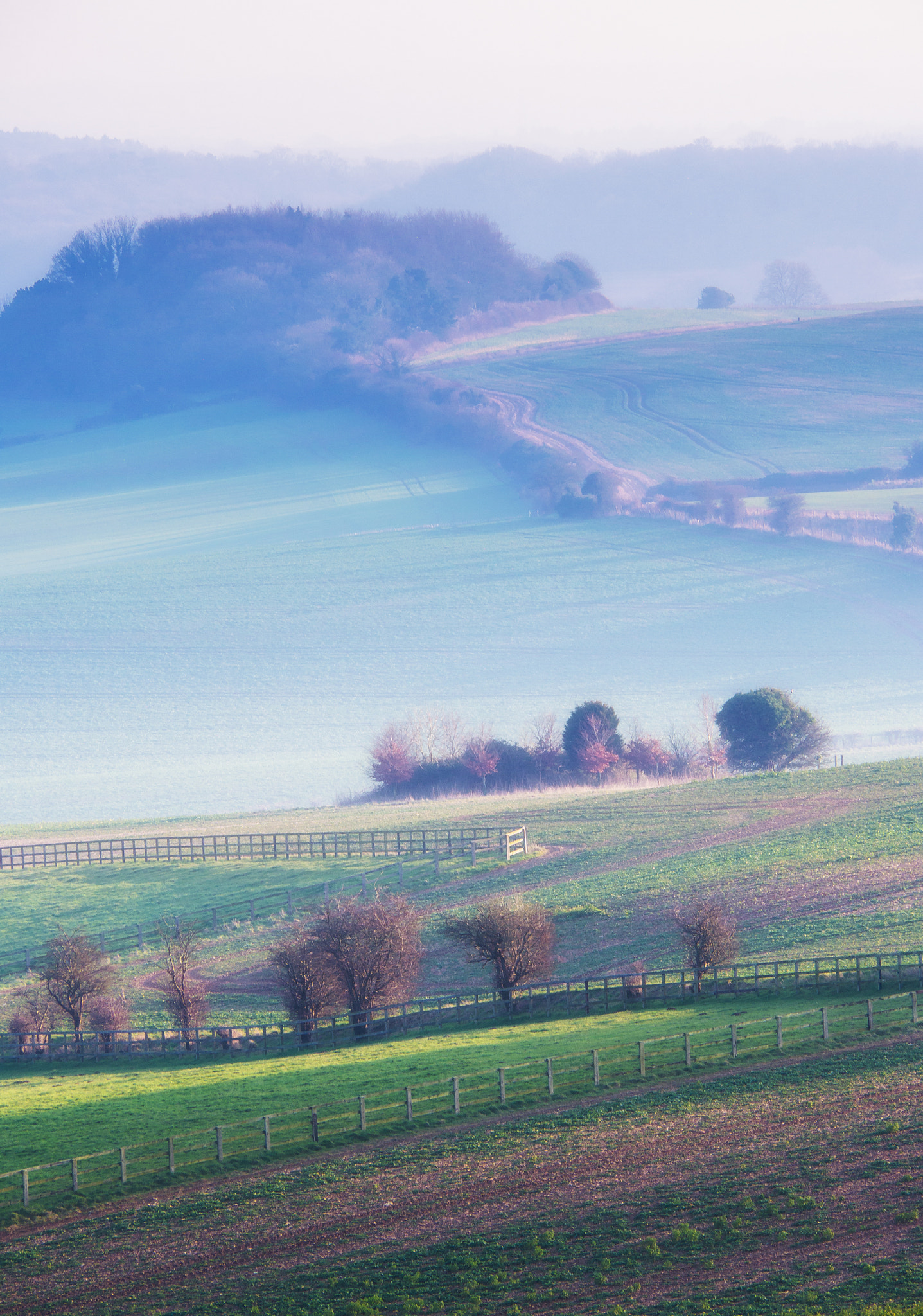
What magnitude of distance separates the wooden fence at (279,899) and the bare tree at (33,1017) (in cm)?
149

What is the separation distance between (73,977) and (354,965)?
8.48 meters

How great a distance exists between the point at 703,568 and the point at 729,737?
75.9m

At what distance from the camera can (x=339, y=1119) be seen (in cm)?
2597

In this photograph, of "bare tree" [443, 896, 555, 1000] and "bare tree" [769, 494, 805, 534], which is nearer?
"bare tree" [443, 896, 555, 1000]

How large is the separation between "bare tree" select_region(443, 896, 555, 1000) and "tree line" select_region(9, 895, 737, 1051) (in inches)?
1.0

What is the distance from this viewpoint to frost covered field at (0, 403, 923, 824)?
107 meters

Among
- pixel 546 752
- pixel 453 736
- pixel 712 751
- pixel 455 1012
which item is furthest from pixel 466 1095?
pixel 453 736

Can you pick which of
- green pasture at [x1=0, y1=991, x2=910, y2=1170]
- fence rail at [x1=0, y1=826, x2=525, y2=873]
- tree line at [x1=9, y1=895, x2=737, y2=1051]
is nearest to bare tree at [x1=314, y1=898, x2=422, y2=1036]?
tree line at [x1=9, y1=895, x2=737, y2=1051]

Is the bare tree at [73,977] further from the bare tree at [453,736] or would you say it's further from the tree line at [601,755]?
the bare tree at [453,736]

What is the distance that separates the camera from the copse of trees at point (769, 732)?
75000mm

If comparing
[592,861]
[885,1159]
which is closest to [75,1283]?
[885,1159]

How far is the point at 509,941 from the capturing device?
118 ft

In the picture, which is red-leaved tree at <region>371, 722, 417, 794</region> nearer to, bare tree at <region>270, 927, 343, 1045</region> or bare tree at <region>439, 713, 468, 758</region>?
bare tree at <region>439, 713, 468, 758</region>

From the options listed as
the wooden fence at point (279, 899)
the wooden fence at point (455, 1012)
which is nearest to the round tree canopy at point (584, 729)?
the wooden fence at point (279, 899)
